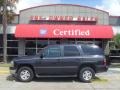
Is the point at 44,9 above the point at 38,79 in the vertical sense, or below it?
above

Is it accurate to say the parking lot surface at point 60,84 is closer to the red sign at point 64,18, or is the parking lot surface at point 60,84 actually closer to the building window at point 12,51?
the red sign at point 64,18

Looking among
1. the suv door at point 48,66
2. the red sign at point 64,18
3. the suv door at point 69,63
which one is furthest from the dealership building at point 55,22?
the suv door at point 48,66

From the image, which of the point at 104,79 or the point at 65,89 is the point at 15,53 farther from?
the point at 65,89

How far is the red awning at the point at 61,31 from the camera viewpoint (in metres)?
34.8

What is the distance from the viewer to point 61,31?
115 feet

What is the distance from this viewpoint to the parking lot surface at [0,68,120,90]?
16.9m

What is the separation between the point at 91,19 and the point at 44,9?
465 centimetres

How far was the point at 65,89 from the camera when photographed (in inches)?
648

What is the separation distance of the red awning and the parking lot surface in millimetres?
14605

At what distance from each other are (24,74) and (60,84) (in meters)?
1.97

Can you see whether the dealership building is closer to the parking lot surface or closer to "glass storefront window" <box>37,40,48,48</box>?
"glass storefront window" <box>37,40,48,48</box>

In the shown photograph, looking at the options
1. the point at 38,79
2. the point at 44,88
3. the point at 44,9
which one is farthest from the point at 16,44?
the point at 44,88

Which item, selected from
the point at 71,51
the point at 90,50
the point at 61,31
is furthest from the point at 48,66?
the point at 61,31

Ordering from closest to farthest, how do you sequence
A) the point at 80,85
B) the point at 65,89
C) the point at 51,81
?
the point at 65,89 → the point at 80,85 → the point at 51,81
